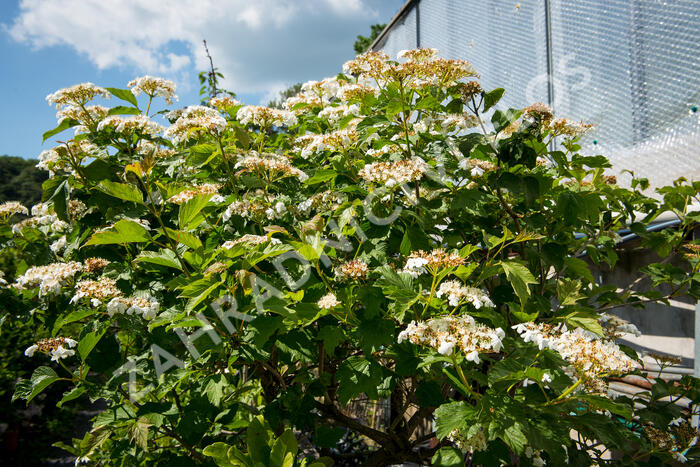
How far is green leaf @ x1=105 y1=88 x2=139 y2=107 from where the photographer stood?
1975 mm

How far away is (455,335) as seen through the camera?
1.04m

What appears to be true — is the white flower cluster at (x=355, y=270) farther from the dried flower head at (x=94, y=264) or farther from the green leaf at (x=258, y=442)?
the dried flower head at (x=94, y=264)

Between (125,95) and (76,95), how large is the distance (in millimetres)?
222

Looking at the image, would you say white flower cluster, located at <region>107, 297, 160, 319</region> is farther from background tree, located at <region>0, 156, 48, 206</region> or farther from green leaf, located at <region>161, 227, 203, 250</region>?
background tree, located at <region>0, 156, 48, 206</region>

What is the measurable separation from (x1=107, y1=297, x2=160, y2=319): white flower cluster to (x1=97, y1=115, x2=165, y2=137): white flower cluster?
0.82 metres

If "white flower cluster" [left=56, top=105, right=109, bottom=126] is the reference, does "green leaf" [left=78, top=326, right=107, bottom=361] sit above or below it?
below

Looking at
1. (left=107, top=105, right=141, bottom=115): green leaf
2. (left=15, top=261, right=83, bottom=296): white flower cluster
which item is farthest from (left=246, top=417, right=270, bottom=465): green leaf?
(left=107, top=105, right=141, bottom=115): green leaf

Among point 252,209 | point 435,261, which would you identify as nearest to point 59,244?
point 252,209

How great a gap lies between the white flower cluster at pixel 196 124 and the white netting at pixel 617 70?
7.14 ft

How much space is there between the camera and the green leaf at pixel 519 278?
45.1 inches

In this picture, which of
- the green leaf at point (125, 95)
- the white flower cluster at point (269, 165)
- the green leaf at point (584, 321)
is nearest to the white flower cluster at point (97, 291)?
the white flower cluster at point (269, 165)

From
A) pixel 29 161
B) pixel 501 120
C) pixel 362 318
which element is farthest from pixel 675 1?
pixel 29 161

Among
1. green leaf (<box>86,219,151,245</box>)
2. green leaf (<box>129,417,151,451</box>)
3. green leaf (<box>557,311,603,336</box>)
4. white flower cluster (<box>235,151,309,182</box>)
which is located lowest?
green leaf (<box>129,417,151,451</box>)

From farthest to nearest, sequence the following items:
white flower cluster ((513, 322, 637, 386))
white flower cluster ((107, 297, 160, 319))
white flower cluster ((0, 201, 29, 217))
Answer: white flower cluster ((0, 201, 29, 217))
white flower cluster ((107, 297, 160, 319))
white flower cluster ((513, 322, 637, 386))
